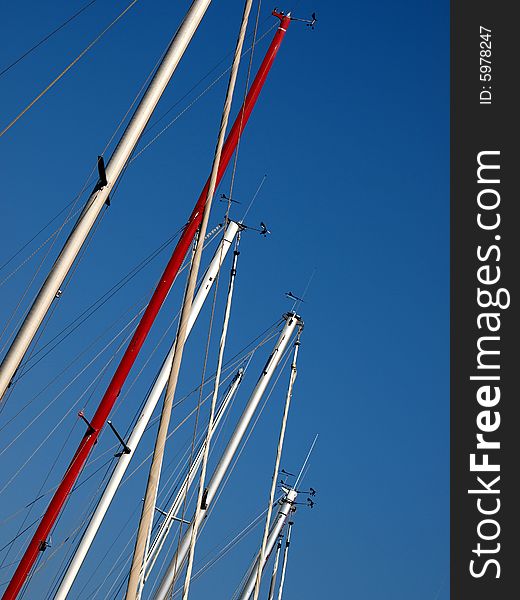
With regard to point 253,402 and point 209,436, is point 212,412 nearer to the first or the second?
point 209,436

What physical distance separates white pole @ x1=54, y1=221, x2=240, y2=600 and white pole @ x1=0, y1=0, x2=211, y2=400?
881 cm

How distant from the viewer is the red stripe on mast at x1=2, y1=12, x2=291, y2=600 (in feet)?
74.0

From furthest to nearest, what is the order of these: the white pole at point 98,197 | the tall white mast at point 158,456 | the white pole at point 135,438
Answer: the white pole at point 135,438 → the tall white mast at point 158,456 → the white pole at point 98,197

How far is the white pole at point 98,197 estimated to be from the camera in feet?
43.7

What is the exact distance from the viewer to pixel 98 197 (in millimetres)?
14422

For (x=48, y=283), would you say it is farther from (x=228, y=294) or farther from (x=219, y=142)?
(x=228, y=294)

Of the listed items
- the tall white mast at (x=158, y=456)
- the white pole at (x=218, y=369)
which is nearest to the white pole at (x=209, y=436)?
the white pole at (x=218, y=369)

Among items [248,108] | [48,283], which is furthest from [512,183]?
[48,283]

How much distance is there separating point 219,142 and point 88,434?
8774 mm

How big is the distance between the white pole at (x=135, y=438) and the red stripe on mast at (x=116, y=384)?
925 mm

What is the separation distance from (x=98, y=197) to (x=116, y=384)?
9498 millimetres

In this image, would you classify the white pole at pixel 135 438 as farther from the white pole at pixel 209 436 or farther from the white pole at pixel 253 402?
the white pole at pixel 253 402

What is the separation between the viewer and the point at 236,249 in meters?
27.2

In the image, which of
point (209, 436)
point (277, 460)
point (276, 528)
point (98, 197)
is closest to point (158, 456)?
point (98, 197)
